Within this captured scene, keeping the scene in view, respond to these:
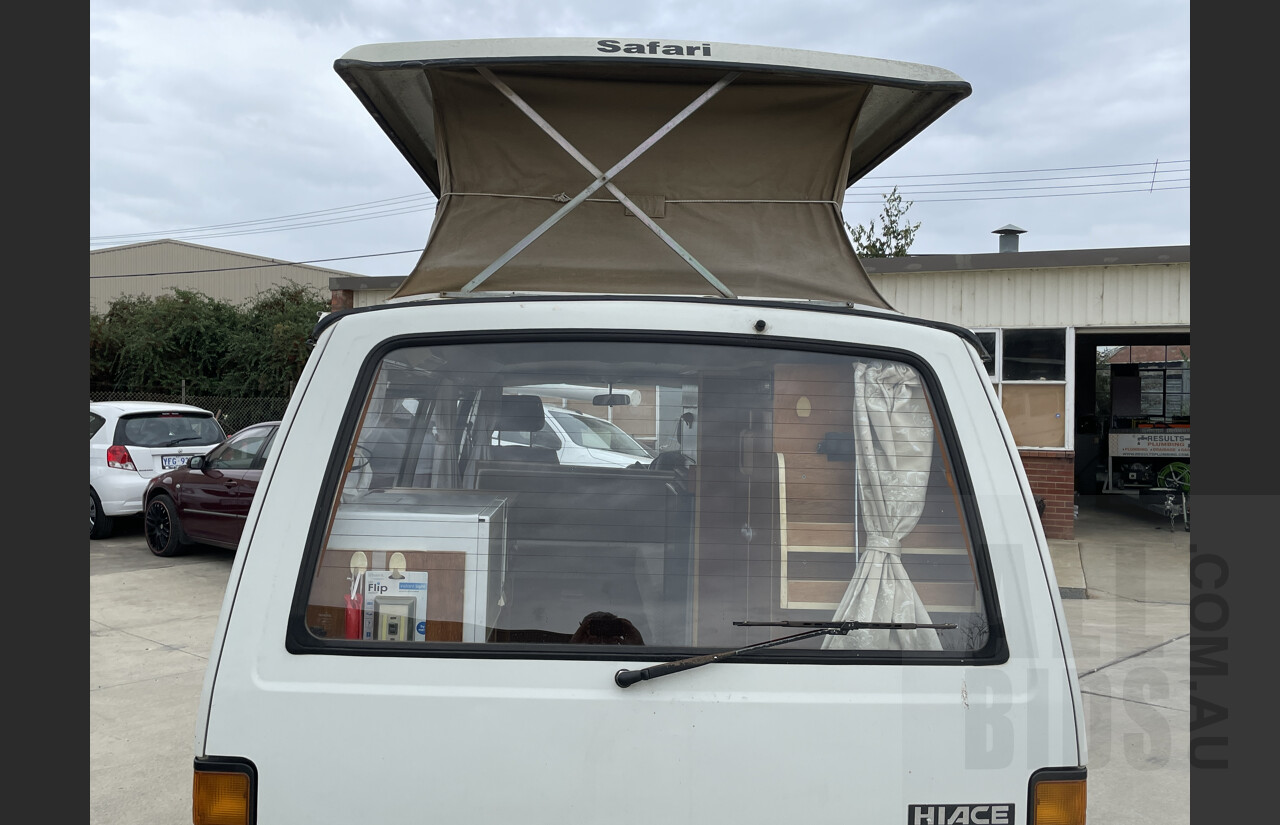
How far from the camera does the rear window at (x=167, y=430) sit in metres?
12.0

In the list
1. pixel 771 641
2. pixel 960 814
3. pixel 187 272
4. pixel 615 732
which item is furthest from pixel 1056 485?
pixel 187 272

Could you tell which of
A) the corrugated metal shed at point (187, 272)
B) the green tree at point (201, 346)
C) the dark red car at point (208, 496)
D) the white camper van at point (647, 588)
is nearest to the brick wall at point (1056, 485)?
the dark red car at point (208, 496)

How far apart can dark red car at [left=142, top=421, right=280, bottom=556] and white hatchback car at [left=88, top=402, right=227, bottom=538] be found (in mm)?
955

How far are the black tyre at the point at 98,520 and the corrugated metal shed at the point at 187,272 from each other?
2725 centimetres

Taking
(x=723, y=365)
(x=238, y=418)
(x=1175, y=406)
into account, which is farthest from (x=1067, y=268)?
(x=238, y=418)

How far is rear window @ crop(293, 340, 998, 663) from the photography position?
69.1 inches

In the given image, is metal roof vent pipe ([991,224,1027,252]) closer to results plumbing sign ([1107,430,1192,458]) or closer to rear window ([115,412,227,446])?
results plumbing sign ([1107,430,1192,458])

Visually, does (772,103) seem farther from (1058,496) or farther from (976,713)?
(1058,496)

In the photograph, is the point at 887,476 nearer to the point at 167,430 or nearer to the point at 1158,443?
the point at 167,430

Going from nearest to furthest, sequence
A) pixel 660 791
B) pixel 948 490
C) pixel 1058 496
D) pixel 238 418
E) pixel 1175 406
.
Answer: pixel 660 791
pixel 948 490
pixel 1058 496
pixel 1175 406
pixel 238 418

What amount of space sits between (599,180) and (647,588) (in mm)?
1266

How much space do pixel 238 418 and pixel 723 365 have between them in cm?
2140

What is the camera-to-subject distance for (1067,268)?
1243cm

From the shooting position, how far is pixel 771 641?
1.68 meters
